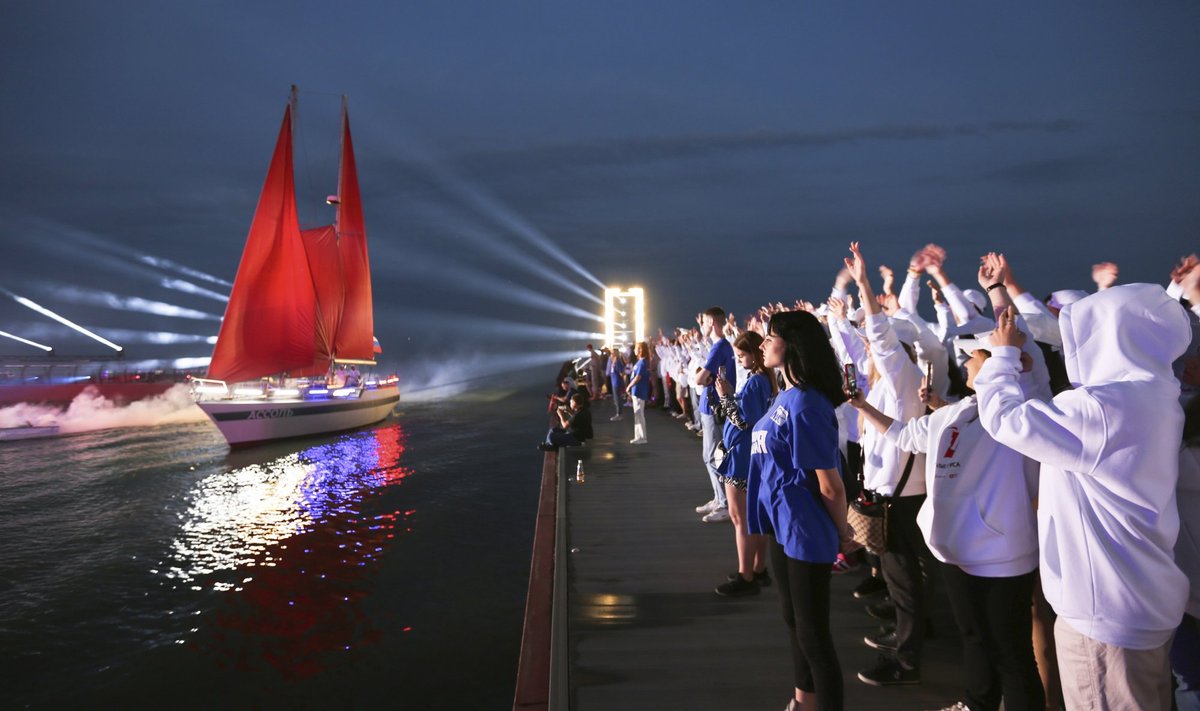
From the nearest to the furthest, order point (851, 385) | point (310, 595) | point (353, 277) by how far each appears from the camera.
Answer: point (851, 385) → point (310, 595) → point (353, 277)

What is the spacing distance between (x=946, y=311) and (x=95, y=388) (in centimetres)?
4548

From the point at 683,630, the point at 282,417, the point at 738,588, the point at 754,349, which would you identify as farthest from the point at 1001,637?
the point at 282,417

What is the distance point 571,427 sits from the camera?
42.2 ft

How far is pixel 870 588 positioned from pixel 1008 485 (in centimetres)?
254

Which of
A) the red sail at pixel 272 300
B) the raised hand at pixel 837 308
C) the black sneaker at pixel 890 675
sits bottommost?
the black sneaker at pixel 890 675

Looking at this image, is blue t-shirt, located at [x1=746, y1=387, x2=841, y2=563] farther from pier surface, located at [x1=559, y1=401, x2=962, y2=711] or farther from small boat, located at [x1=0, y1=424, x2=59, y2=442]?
small boat, located at [x1=0, y1=424, x2=59, y2=442]

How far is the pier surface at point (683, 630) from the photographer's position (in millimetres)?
3648

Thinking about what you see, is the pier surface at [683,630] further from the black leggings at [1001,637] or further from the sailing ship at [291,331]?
the sailing ship at [291,331]

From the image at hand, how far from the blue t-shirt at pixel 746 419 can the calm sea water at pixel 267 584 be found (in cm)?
311

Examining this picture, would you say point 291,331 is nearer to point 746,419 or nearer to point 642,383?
point 642,383

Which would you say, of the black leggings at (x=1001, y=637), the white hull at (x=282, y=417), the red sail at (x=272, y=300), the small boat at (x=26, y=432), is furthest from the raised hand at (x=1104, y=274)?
the small boat at (x=26, y=432)

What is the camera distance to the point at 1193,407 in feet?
8.07

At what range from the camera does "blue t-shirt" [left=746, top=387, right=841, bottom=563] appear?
2.93m

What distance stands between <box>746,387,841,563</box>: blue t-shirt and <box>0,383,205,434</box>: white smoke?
34.5 metres
